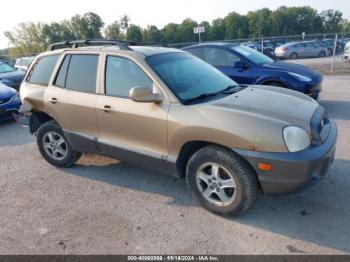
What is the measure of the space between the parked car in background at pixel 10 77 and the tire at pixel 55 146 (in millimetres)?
7579

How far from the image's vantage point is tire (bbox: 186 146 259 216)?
3.03 m

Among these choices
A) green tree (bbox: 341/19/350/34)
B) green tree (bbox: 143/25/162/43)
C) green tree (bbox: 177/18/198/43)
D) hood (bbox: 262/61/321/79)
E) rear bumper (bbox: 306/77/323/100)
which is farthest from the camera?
green tree (bbox: 341/19/350/34)

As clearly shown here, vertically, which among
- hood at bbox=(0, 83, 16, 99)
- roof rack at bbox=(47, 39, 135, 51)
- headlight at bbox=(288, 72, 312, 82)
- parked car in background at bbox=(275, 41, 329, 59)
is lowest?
parked car in background at bbox=(275, 41, 329, 59)

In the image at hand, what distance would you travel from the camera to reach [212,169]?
10.6ft

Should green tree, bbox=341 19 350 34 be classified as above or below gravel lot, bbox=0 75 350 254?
above

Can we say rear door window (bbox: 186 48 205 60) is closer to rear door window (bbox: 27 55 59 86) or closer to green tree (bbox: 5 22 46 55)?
rear door window (bbox: 27 55 59 86)

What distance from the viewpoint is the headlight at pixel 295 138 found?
9.22 feet

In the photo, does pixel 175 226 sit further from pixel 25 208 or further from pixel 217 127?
pixel 25 208

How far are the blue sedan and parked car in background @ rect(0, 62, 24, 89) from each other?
7619 mm

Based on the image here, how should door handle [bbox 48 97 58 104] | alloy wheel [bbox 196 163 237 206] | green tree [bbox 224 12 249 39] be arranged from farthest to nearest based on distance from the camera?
green tree [bbox 224 12 249 39]
door handle [bbox 48 97 58 104]
alloy wheel [bbox 196 163 237 206]

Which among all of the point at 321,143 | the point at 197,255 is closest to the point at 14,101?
the point at 197,255

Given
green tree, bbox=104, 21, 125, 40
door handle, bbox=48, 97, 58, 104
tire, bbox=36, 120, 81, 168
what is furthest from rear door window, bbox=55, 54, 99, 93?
green tree, bbox=104, 21, 125, 40

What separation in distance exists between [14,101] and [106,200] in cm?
537

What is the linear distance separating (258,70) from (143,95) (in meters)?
4.53
